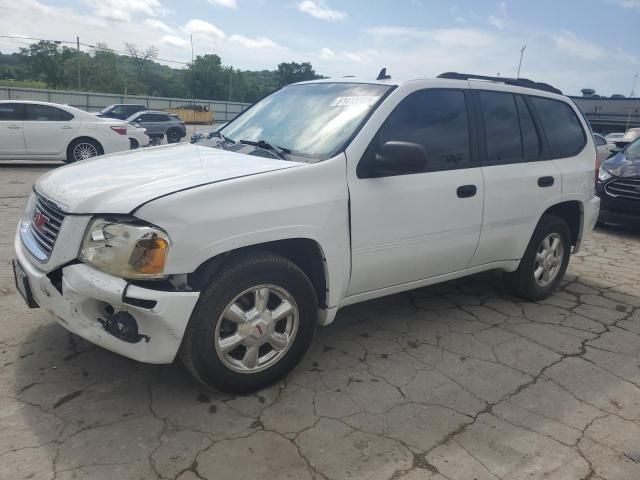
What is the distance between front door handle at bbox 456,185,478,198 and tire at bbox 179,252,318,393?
1.29 metres

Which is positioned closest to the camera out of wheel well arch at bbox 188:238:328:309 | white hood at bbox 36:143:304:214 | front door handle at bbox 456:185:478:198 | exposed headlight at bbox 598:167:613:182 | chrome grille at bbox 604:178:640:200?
white hood at bbox 36:143:304:214

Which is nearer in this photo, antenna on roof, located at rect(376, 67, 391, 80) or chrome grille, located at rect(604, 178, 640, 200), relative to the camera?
antenna on roof, located at rect(376, 67, 391, 80)

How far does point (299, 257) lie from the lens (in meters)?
2.95

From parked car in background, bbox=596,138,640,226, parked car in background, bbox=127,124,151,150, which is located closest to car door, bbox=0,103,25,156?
parked car in background, bbox=127,124,151,150

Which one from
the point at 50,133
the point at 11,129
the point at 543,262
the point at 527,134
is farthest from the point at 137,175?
the point at 11,129

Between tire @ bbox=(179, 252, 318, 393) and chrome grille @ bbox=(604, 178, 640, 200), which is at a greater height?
chrome grille @ bbox=(604, 178, 640, 200)

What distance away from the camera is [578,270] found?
5512 millimetres

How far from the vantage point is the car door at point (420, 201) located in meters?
2.98

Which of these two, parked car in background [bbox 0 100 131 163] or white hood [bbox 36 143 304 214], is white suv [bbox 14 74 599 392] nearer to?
white hood [bbox 36 143 304 214]

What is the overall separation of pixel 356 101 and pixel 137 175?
4.71 ft

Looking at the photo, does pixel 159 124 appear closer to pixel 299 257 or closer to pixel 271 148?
pixel 271 148

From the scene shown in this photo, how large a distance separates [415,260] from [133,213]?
1.79 m

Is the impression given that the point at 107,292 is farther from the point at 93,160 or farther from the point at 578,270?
the point at 578,270

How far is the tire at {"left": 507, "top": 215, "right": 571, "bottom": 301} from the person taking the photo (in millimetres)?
4195
